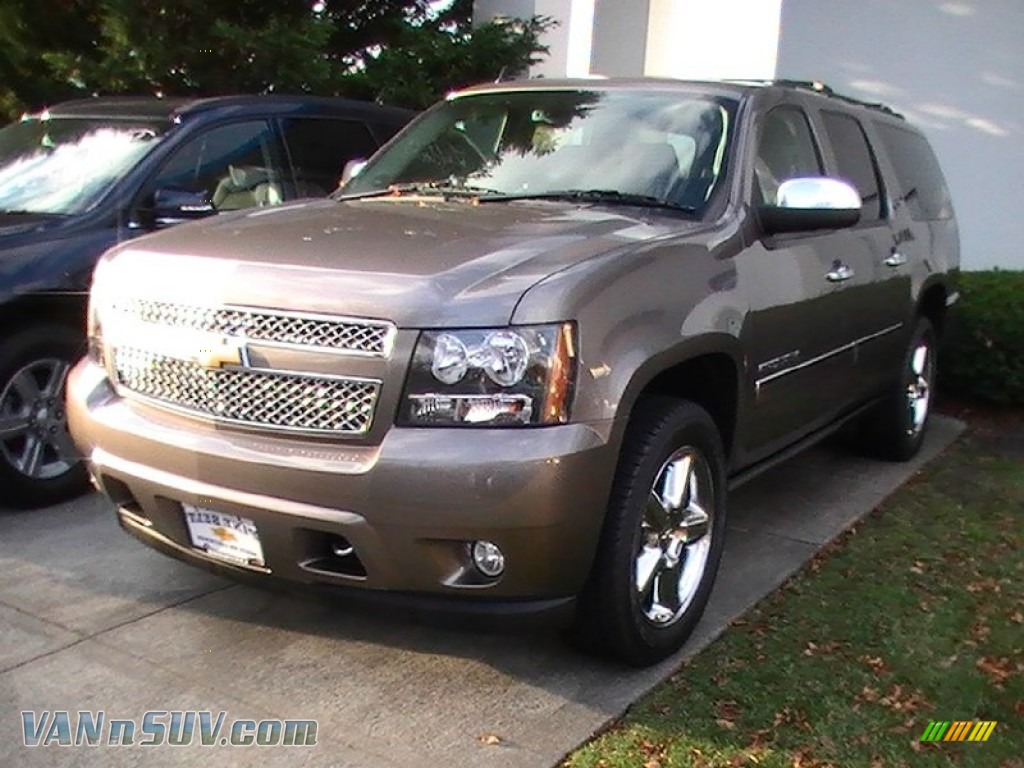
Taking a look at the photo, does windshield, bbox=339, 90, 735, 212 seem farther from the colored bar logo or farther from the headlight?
the colored bar logo

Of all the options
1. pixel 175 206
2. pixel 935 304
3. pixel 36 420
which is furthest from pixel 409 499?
pixel 935 304

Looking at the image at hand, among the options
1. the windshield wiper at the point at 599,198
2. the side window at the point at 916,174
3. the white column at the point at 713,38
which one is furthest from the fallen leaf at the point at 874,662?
the white column at the point at 713,38

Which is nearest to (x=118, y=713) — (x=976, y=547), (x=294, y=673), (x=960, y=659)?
(x=294, y=673)

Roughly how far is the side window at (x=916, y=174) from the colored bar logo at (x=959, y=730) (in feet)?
10.7

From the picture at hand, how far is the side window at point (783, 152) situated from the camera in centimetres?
444

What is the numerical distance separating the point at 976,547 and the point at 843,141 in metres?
2.00

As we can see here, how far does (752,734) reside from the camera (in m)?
3.36

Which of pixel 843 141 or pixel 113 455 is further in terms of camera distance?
pixel 843 141

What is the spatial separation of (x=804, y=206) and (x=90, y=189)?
10.9ft

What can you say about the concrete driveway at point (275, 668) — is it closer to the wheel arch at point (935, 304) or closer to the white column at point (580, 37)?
the wheel arch at point (935, 304)

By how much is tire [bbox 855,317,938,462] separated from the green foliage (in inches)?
158

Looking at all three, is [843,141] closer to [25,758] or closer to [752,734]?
[752,734]
